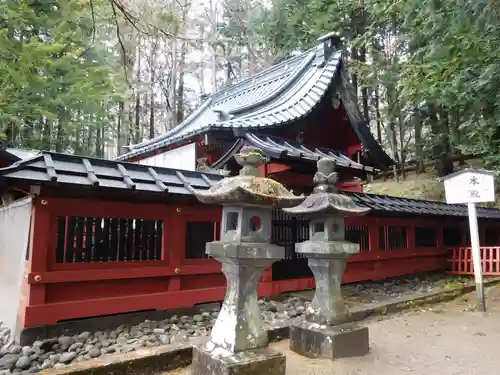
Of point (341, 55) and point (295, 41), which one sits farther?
point (295, 41)

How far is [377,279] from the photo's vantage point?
9273 mm

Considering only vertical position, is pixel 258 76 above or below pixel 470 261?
above

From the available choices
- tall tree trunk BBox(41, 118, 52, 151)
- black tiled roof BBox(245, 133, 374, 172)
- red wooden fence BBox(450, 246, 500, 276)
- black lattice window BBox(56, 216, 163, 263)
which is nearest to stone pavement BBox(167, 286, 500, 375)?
black lattice window BBox(56, 216, 163, 263)

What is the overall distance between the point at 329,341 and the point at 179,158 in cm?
727

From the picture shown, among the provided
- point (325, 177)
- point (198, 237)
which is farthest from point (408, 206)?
point (198, 237)

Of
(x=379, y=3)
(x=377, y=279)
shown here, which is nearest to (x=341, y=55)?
(x=379, y=3)

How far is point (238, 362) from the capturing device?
135 inches

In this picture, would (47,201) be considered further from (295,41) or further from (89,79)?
(295,41)

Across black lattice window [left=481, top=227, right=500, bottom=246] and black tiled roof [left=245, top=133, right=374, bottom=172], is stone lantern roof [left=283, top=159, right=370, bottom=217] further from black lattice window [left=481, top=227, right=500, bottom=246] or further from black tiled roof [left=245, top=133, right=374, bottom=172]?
black lattice window [left=481, top=227, right=500, bottom=246]

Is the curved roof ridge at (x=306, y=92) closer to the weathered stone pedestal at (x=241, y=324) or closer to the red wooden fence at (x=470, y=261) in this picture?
the weathered stone pedestal at (x=241, y=324)

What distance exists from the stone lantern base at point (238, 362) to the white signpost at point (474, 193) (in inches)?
221

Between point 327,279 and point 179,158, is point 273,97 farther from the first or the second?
point 327,279

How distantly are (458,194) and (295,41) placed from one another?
52.9ft

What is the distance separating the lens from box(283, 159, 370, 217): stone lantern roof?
4.89 metres
